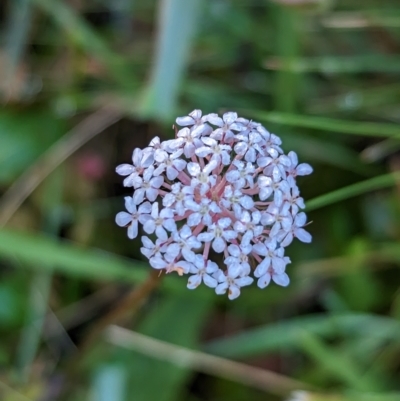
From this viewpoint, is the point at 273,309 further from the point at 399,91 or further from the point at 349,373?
the point at 399,91

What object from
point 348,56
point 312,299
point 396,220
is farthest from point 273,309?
point 348,56

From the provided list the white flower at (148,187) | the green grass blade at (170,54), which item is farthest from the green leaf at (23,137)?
the white flower at (148,187)

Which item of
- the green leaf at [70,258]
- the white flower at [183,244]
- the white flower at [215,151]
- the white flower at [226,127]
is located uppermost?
the white flower at [226,127]

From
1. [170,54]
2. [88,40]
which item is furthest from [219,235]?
[88,40]

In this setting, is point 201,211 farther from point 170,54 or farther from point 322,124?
point 170,54

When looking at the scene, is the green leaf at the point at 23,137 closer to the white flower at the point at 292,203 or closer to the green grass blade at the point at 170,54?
the green grass blade at the point at 170,54

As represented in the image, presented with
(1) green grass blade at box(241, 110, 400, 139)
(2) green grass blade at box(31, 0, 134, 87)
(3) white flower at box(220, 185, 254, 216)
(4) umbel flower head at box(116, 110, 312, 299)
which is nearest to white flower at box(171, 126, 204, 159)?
(4) umbel flower head at box(116, 110, 312, 299)

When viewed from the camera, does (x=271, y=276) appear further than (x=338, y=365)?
No
